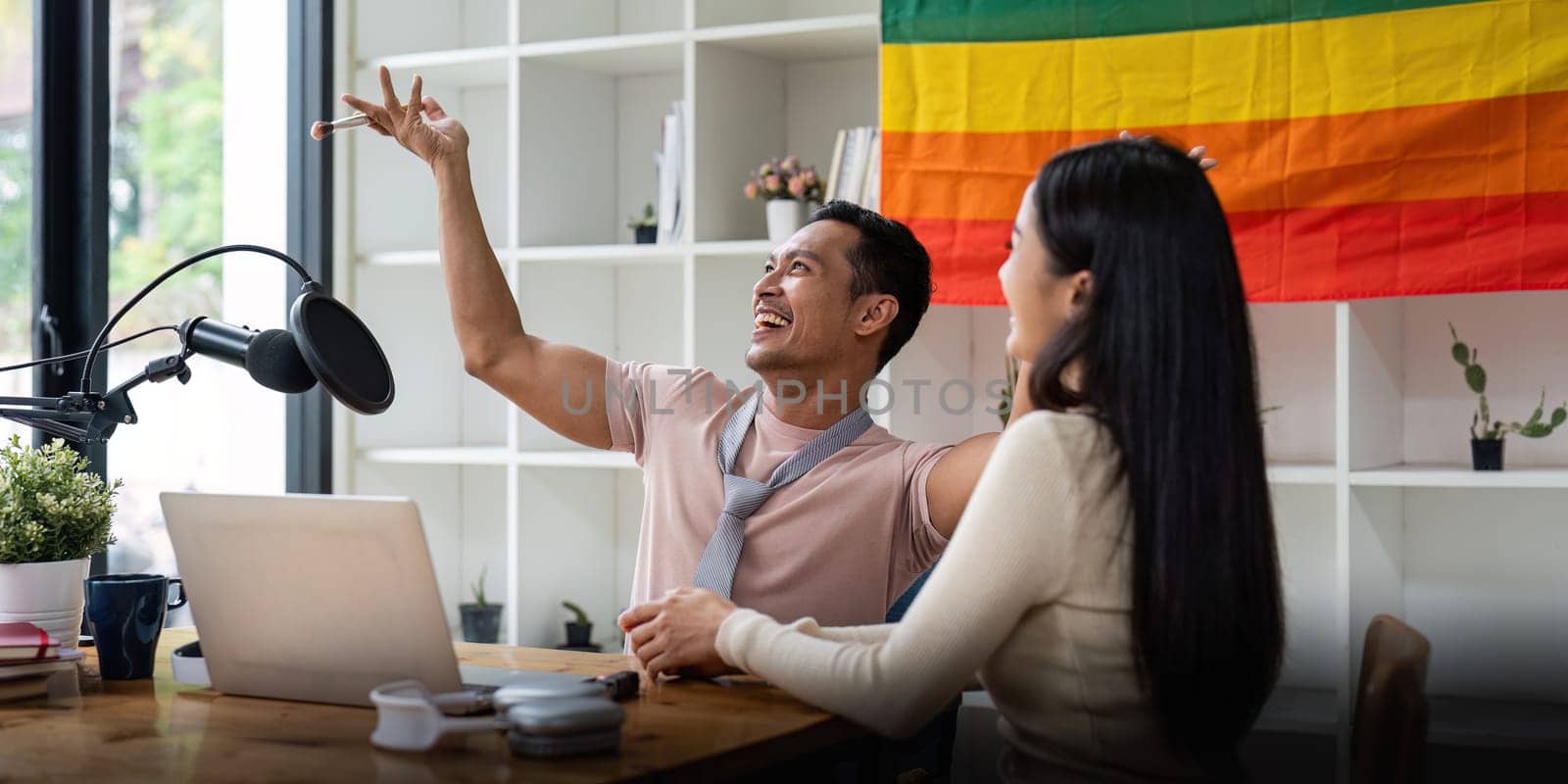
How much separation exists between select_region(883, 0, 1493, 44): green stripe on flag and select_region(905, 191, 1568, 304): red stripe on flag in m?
0.35

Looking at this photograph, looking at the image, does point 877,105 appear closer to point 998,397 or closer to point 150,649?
point 998,397

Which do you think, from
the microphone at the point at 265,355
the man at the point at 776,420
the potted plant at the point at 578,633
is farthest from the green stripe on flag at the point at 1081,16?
the microphone at the point at 265,355

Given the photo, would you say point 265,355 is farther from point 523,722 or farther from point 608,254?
point 608,254

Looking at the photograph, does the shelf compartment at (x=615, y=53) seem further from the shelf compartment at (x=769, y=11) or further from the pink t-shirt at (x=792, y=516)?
the pink t-shirt at (x=792, y=516)

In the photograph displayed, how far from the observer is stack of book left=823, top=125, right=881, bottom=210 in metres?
3.04

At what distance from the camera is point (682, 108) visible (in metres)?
3.24

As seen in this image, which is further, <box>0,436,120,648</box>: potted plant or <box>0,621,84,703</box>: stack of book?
<box>0,436,120,648</box>: potted plant

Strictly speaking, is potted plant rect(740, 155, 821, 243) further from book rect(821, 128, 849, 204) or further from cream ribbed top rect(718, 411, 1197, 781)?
cream ribbed top rect(718, 411, 1197, 781)

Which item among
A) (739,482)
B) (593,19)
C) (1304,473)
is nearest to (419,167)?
(593,19)

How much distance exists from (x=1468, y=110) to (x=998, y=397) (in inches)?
42.3

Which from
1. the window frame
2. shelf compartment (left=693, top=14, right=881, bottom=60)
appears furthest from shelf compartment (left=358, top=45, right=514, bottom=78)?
the window frame

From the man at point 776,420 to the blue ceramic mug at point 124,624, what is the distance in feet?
2.34

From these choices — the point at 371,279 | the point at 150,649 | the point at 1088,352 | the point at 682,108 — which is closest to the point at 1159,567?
the point at 1088,352

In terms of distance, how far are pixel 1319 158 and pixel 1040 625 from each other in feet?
5.20
